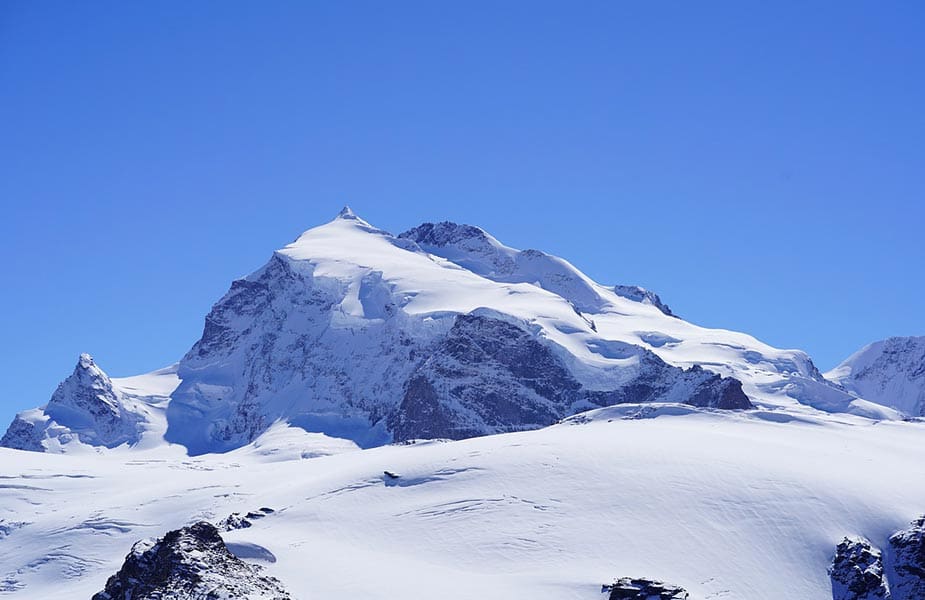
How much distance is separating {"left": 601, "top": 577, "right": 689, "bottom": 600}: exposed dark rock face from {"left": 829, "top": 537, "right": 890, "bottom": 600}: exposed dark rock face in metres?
20.3

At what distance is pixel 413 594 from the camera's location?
103625mm

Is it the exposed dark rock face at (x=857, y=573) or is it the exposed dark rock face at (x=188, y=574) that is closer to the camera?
the exposed dark rock face at (x=188, y=574)

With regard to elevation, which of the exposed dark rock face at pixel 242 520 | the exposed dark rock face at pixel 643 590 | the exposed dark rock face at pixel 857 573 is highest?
the exposed dark rock face at pixel 242 520

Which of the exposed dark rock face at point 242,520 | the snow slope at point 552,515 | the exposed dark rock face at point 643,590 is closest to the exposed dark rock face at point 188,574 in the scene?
the snow slope at point 552,515

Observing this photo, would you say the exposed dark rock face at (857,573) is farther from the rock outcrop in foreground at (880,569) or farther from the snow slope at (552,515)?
the snow slope at (552,515)

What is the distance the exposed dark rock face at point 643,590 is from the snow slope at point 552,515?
12.6ft

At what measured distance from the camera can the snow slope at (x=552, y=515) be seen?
368 feet

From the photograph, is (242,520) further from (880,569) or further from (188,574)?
(880,569)

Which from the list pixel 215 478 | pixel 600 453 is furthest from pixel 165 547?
pixel 215 478

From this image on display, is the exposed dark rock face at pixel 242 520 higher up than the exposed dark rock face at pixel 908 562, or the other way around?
the exposed dark rock face at pixel 242 520

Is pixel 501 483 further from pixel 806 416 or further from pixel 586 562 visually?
pixel 806 416

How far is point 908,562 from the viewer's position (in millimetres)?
117938

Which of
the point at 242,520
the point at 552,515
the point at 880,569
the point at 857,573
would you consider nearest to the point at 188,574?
the point at 552,515

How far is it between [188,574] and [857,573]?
60.1m
